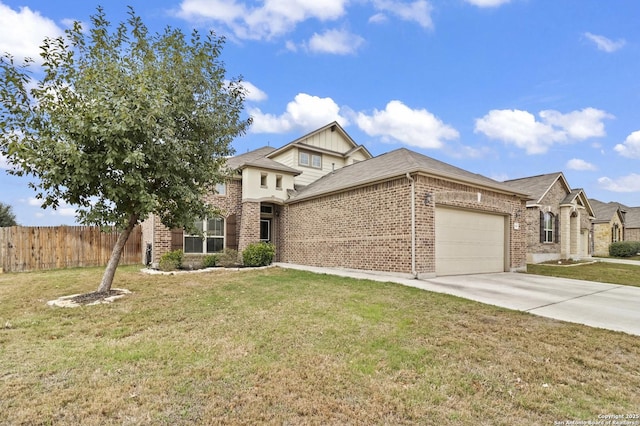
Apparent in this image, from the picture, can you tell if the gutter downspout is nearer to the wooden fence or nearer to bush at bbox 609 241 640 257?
the wooden fence

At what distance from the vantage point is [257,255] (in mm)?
13820

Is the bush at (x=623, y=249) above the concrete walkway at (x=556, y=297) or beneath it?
beneath

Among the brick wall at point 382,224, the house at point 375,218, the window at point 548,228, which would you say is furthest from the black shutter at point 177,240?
the window at point 548,228

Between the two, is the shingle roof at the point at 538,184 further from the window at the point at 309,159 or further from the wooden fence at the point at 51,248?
the wooden fence at the point at 51,248

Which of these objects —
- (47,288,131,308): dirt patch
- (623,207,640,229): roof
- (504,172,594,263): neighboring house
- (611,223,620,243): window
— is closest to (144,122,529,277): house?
(47,288,131,308): dirt patch

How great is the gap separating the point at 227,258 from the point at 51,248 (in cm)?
741

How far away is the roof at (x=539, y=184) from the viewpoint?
64.7 ft

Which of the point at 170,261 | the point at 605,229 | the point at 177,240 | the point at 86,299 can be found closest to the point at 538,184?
the point at 605,229

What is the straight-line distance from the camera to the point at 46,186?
6.63 m

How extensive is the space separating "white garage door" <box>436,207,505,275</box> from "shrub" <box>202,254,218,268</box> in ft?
29.0

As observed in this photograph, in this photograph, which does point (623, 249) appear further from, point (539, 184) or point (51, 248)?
point (51, 248)

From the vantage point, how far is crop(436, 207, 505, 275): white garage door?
10.9 meters

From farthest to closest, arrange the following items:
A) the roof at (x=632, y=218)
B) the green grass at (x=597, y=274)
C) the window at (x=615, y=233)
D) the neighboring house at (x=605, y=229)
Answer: the roof at (x=632, y=218) → the window at (x=615, y=233) → the neighboring house at (x=605, y=229) → the green grass at (x=597, y=274)

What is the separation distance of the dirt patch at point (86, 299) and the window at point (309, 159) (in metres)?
12.5
